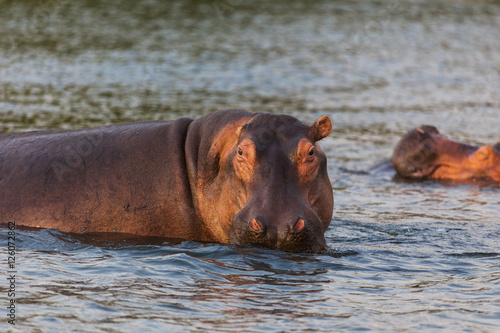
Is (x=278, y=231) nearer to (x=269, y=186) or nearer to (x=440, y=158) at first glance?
(x=269, y=186)

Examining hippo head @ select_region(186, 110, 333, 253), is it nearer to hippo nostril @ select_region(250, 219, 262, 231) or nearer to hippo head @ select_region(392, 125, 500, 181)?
hippo nostril @ select_region(250, 219, 262, 231)

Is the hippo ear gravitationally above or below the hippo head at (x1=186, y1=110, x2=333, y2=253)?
above

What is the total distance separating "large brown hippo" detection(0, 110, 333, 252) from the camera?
6977 millimetres

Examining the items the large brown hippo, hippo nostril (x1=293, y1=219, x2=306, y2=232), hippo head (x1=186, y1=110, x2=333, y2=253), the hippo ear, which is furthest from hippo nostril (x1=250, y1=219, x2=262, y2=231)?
the hippo ear

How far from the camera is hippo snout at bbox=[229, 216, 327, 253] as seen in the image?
645cm

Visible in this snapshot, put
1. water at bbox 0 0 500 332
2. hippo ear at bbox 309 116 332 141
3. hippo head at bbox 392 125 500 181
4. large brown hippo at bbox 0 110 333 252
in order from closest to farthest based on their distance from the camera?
water at bbox 0 0 500 332 < large brown hippo at bbox 0 110 333 252 < hippo ear at bbox 309 116 332 141 < hippo head at bbox 392 125 500 181

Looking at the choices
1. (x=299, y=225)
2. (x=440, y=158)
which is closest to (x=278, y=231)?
(x=299, y=225)

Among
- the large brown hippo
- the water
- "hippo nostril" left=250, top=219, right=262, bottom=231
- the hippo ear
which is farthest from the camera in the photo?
the hippo ear

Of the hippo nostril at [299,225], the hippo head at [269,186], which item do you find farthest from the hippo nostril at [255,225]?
the hippo nostril at [299,225]

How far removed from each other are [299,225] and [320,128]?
3.62 feet

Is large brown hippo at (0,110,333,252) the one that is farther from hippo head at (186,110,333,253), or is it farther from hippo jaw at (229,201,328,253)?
hippo jaw at (229,201,328,253)

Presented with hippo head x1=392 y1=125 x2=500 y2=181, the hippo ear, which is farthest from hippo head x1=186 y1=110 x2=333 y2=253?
hippo head x1=392 y1=125 x2=500 y2=181

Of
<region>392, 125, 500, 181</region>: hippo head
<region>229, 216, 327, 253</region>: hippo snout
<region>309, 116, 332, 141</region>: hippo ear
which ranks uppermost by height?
<region>309, 116, 332, 141</region>: hippo ear

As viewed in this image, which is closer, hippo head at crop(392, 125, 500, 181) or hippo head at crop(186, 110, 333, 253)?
hippo head at crop(186, 110, 333, 253)
